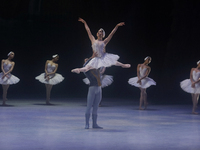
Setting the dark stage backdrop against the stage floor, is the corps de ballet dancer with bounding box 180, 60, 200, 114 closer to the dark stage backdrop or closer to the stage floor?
the stage floor

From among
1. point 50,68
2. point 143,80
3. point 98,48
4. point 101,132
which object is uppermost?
point 98,48

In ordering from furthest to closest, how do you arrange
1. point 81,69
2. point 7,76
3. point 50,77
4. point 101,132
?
point 50,77
point 7,76
point 81,69
point 101,132

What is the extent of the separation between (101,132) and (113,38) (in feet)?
34.0

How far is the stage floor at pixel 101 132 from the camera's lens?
5.33m

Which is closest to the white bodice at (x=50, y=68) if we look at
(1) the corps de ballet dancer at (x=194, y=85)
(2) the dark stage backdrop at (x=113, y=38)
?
(2) the dark stage backdrop at (x=113, y=38)

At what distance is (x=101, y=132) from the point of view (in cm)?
657

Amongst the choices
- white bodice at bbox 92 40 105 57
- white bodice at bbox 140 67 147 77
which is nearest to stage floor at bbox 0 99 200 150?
white bodice at bbox 92 40 105 57

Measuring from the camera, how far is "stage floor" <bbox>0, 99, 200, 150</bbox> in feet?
17.5

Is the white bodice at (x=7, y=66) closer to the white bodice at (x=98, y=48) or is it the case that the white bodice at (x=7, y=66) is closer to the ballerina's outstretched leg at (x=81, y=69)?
the white bodice at (x=98, y=48)

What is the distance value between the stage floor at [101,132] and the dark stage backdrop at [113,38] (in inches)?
267

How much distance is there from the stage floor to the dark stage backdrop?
678cm

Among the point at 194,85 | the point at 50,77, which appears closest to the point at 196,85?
the point at 194,85

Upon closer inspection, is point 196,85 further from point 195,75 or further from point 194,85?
point 195,75

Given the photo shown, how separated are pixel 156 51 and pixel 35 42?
15.6ft
